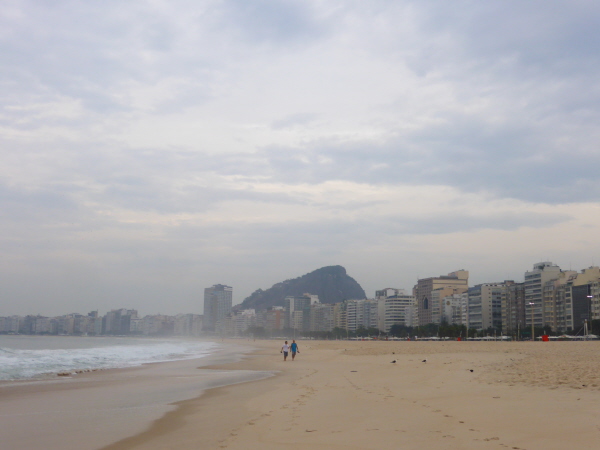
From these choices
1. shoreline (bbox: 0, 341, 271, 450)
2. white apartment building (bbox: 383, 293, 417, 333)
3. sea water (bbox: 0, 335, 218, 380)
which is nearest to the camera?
shoreline (bbox: 0, 341, 271, 450)

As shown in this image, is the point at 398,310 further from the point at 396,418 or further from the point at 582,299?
the point at 396,418

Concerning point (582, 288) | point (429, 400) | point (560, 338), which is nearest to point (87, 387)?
point (429, 400)

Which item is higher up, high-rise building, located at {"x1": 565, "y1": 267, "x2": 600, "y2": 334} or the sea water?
high-rise building, located at {"x1": 565, "y1": 267, "x2": 600, "y2": 334}

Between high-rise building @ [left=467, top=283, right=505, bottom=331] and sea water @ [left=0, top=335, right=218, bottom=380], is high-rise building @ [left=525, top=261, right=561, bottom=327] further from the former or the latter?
sea water @ [left=0, top=335, right=218, bottom=380]

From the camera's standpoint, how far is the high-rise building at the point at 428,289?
17975cm

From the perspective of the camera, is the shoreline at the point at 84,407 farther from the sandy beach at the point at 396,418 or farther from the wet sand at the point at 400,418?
the wet sand at the point at 400,418

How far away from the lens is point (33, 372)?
2242cm

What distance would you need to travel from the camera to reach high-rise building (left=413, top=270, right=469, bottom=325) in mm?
179750

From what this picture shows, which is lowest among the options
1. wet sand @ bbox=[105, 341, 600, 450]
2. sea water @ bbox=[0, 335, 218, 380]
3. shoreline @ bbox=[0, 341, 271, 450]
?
sea water @ bbox=[0, 335, 218, 380]

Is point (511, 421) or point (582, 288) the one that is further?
point (582, 288)

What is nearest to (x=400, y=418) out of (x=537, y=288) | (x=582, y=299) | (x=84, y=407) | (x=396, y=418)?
(x=396, y=418)

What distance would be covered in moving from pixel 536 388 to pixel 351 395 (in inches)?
153

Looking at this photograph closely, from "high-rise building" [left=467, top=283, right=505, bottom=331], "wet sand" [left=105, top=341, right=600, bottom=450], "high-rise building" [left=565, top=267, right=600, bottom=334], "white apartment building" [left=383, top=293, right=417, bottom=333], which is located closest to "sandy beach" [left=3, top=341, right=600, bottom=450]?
"wet sand" [left=105, top=341, right=600, bottom=450]

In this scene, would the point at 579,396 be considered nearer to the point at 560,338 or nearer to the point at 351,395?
the point at 351,395
